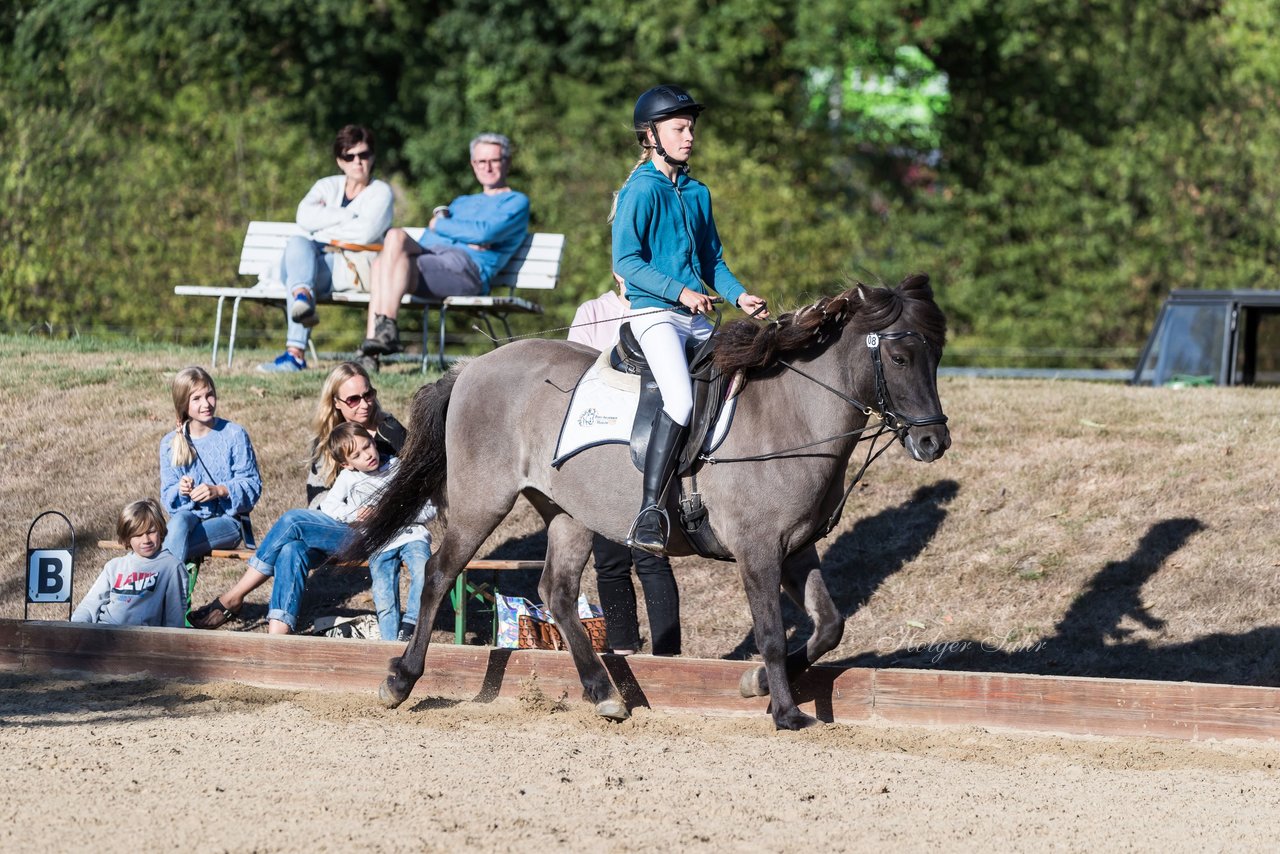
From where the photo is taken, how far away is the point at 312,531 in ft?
25.9

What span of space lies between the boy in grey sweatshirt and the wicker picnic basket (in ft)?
5.64

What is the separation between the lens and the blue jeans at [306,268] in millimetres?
11055

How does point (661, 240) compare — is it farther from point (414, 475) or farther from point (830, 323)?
point (414, 475)

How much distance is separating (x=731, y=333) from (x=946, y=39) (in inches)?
851

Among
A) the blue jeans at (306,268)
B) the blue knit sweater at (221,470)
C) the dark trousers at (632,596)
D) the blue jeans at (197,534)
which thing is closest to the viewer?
the dark trousers at (632,596)

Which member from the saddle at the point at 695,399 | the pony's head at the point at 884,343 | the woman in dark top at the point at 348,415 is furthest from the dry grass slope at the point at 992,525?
the pony's head at the point at 884,343

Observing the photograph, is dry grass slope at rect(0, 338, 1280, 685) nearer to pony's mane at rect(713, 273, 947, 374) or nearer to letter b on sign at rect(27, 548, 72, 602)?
letter b on sign at rect(27, 548, 72, 602)

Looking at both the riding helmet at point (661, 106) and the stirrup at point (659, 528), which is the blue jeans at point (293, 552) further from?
the riding helmet at point (661, 106)

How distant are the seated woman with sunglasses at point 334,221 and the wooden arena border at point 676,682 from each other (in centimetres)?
384

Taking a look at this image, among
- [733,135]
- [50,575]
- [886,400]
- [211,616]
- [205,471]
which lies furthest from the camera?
[733,135]

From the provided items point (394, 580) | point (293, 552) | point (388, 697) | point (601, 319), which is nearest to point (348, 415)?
point (293, 552)

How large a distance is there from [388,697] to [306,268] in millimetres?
5030

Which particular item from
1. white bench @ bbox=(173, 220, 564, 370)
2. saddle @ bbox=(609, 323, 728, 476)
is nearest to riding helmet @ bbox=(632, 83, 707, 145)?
saddle @ bbox=(609, 323, 728, 476)

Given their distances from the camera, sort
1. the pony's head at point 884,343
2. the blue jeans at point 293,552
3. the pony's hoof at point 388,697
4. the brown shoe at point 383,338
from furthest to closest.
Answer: the brown shoe at point 383,338
the blue jeans at point 293,552
the pony's hoof at point 388,697
the pony's head at point 884,343
